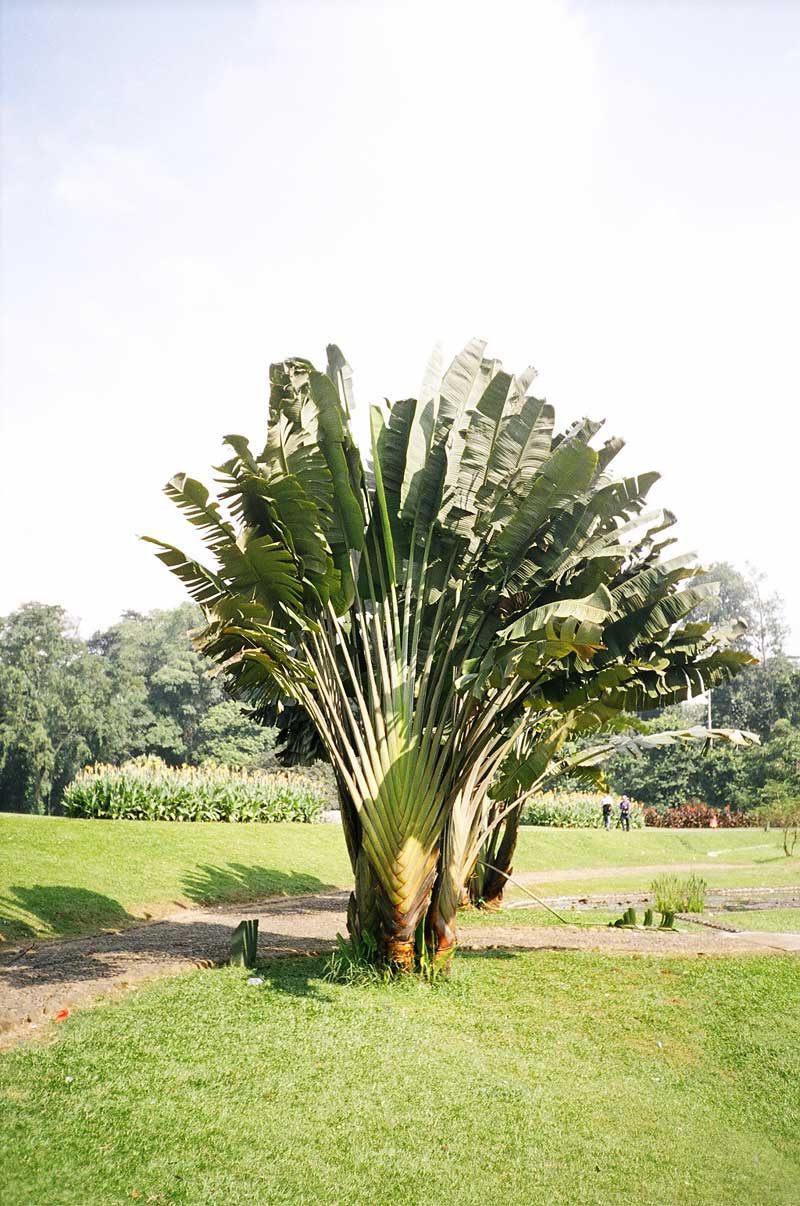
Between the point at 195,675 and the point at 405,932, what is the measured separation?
1981 inches

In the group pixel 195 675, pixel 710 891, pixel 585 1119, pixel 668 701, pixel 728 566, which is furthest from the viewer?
pixel 728 566

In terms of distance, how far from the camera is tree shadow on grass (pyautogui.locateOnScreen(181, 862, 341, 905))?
50.3 ft

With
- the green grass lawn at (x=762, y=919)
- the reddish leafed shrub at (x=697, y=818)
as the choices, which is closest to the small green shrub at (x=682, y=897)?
the green grass lawn at (x=762, y=919)

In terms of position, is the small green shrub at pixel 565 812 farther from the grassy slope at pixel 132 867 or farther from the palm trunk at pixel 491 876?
the palm trunk at pixel 491 876

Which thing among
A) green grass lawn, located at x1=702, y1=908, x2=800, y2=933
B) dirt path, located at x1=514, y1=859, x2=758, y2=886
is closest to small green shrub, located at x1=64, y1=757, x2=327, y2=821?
dirt path, located at x1=514, y1=859, x2=758, y2=886

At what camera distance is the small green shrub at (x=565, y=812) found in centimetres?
3391

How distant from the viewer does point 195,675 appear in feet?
188

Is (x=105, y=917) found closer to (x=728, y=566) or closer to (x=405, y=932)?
(x=405, y=932)

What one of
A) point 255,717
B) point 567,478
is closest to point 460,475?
point 567,478

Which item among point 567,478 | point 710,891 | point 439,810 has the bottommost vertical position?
point 710,891

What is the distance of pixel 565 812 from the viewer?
34812mm

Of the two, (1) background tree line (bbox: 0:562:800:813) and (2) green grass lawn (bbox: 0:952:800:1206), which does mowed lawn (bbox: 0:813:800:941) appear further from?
(1) background tree line (bbox: 0:562:800:813)

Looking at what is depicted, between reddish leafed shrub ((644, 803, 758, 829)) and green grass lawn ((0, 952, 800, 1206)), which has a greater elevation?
green grass lawn ((0, 952, 800, 1206))

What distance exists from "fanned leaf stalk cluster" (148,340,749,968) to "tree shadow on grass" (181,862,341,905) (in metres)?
6.68
